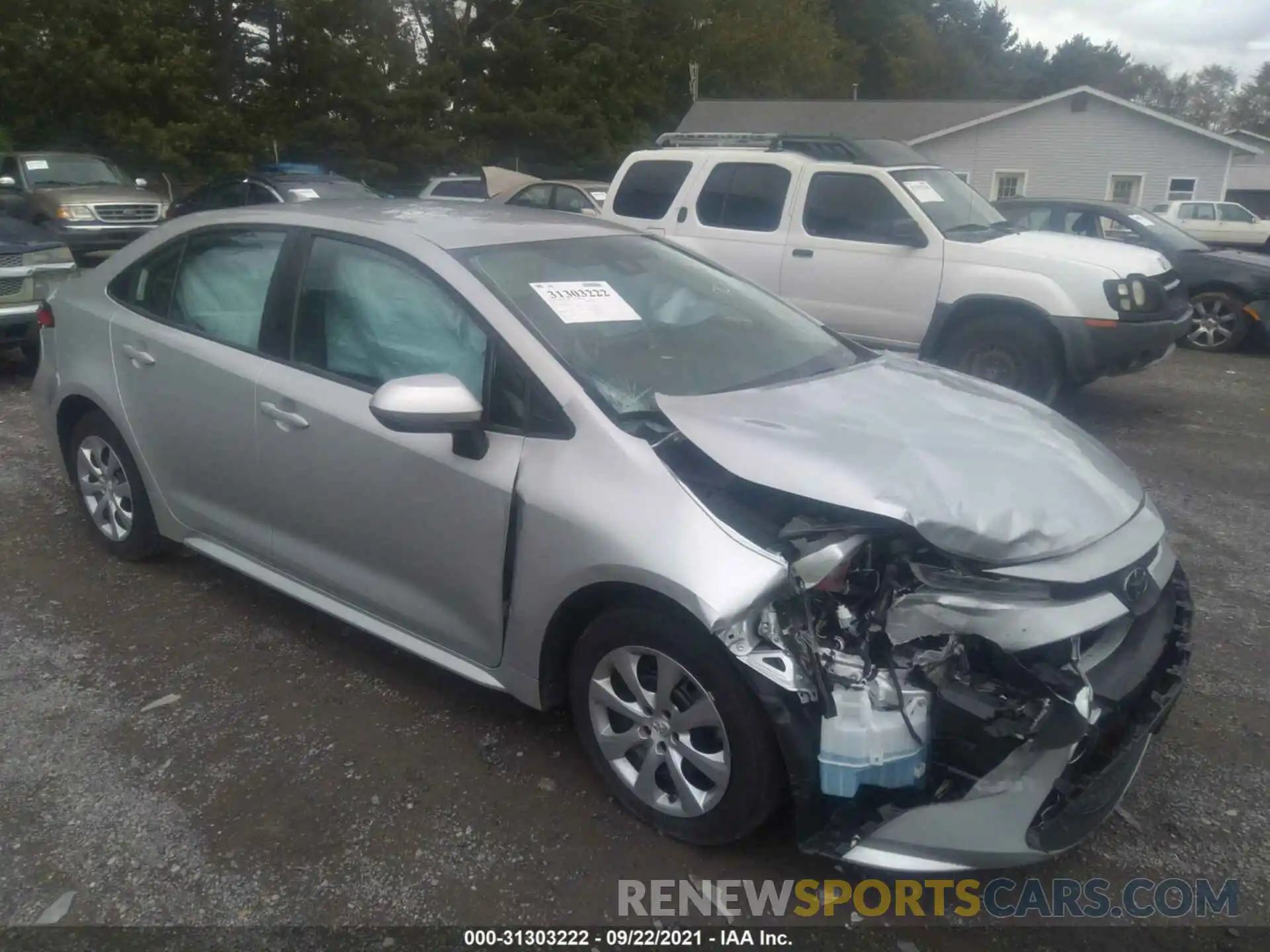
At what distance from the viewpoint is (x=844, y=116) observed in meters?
34.4

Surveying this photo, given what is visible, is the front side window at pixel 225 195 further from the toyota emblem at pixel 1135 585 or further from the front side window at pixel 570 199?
the toyota emblem at pixel 1135 585

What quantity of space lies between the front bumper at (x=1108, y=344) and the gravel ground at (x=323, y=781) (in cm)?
255

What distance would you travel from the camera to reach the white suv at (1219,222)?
76.2 ft

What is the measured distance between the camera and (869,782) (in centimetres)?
248

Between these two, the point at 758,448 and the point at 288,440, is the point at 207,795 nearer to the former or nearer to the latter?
the point at 288,440

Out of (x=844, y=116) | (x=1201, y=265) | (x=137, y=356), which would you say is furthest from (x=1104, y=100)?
(x=137, y=356)

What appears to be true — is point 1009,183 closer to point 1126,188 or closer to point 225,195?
point 1126,188

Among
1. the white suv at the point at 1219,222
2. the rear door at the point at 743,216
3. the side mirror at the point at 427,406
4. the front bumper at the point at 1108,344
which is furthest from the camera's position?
the white suv at the point at 1219,222

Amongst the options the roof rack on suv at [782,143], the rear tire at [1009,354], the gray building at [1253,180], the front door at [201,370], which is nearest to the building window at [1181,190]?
the gray building at [1253,180]

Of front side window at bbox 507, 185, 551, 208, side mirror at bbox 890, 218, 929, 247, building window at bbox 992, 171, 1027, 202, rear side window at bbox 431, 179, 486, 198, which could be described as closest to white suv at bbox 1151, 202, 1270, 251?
building window at bbox 992, 171, 1027, 202

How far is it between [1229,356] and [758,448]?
975 cm

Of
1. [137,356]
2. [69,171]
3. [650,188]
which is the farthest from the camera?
[69,171]

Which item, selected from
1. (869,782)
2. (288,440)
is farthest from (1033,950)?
(288,440)

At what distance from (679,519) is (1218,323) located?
10.0 m
